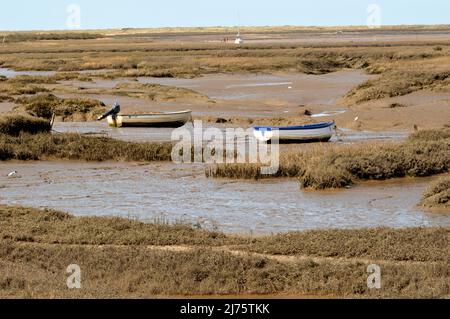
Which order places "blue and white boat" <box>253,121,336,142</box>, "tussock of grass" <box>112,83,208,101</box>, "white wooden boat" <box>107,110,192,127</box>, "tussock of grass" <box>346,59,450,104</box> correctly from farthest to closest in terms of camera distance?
"tussock of grass" <box>112,83,208,101</box>, "tussock of grass" <box>346,59,450,104</box>, "white wooden boat" <box>107,110,192,127</box>, "blue and white boat" <box>253,121,336,142</box>

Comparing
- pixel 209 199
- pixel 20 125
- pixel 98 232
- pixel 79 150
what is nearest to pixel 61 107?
pixel 20 125

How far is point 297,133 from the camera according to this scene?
3092 centimetres

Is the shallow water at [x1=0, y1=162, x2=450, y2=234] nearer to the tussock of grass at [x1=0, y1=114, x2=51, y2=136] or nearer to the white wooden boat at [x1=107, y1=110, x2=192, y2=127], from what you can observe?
the tussock of grass at [x1=0, y1=114, x2=51, y2=136]

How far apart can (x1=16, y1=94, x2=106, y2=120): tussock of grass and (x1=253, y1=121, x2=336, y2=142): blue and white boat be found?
41.9 feet

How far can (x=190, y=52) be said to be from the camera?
9450 cm

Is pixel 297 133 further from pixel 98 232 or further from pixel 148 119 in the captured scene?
pixel 98 232

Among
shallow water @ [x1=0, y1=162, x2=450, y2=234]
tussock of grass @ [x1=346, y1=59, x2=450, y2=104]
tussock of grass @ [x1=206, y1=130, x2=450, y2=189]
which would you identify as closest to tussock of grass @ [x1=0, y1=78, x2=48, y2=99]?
tussock of grass @ [x1=346, y1=59, x2=450, y2=104]

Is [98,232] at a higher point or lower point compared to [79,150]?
higher

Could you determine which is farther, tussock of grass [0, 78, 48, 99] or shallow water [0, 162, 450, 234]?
tussock of grass [0, 78, 48, 99]

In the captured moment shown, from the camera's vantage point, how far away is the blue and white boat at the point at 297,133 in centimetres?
3034

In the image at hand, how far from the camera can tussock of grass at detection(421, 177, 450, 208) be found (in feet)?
64.7

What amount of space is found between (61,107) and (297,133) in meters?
14.8
